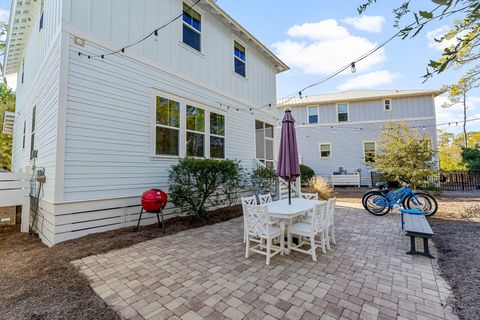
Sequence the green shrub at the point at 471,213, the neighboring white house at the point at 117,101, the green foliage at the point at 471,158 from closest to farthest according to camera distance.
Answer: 1. the green shrub at the point at 471,213
2. the neighboring white house at the point at 117,101
3. the green foliage at the point at 471,158

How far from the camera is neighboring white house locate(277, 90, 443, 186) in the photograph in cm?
1636

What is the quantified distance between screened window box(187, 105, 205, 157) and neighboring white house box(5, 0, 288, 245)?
0.03 metres

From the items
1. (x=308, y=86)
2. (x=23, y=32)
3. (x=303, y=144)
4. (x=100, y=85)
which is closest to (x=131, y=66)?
(x=100, y=85)

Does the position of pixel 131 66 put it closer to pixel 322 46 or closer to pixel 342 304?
pixel 322 46

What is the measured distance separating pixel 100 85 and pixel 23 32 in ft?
A: 25.3

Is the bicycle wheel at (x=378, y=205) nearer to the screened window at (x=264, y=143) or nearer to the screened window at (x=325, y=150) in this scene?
the screened window at (x=264, y=143)

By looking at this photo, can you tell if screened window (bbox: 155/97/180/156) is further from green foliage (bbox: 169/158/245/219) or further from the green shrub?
the green shrub

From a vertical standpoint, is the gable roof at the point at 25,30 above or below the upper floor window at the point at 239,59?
above

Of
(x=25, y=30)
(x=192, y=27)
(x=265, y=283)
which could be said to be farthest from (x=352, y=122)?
(x=25, y=30)

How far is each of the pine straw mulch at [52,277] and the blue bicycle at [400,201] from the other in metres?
6.07

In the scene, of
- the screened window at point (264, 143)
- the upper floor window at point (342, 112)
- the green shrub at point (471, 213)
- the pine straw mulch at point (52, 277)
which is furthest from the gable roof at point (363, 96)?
the pine straw mulch at point (52, 277)

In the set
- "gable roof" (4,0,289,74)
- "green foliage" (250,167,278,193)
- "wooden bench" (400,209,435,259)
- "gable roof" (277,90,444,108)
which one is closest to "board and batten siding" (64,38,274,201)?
"gable roof" (4,0,289,74)

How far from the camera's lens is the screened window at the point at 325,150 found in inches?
720

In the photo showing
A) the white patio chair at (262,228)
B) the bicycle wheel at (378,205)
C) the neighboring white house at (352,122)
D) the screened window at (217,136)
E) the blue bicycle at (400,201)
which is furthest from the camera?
the neighboring white house at (352,122)
